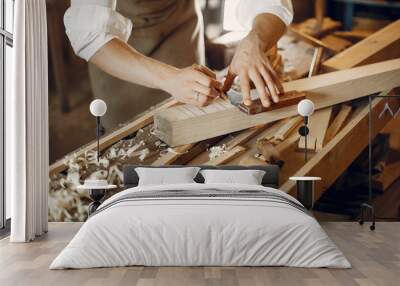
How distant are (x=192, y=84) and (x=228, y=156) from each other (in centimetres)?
104

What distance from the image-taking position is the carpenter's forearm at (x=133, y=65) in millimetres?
7984

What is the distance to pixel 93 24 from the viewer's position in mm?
7977

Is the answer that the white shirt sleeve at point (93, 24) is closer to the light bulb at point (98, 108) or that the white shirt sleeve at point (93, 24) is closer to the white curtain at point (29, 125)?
the light bulb at point (98, 108)

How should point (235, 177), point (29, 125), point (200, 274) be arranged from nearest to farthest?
1. point (200, 274)
2. point (29, 125)
3. point (235, 177)

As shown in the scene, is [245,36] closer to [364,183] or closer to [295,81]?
[295,81]

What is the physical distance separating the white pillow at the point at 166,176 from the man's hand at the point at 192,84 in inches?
39.4

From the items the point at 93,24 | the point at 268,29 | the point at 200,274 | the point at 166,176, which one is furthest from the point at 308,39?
the point at 200,274

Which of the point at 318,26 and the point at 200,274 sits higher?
the point at 318,26

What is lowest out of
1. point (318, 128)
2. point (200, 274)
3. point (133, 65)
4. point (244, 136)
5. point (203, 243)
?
point (200, 274)

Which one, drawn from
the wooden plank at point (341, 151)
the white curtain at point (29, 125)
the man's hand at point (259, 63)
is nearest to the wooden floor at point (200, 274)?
the white curtain at point (29, 125)

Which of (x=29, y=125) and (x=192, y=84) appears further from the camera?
(x=192, y=84)

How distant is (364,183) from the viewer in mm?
7957

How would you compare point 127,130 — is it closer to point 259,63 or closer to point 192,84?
point 192,84

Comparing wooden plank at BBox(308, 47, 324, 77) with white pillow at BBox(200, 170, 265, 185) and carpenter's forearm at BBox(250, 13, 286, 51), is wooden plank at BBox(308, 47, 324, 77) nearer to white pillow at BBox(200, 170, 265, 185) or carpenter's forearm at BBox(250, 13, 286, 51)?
carpenter's forearm at BBox(250, 13, 286, 51)
